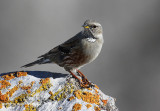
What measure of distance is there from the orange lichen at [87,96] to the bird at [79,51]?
1473mm

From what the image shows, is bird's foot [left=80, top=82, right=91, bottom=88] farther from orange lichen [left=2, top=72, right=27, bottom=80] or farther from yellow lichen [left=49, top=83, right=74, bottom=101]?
orange lichen [left=2, top=72, right=27, bottom=80]

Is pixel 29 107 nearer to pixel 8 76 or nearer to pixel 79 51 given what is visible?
pixel 8 76

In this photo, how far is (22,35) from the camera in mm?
20266

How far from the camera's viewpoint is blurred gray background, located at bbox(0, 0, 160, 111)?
18.7m

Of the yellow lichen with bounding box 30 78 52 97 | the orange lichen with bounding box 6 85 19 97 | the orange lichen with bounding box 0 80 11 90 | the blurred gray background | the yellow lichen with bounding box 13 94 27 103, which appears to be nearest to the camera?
the yellow lichen with bounding box 13 94 27 103

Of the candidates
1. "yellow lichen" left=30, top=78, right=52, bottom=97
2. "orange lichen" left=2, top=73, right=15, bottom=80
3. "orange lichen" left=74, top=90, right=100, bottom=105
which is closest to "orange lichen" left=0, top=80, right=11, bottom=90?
"orange lichen" left=2, top=73, right=15, bottom=80

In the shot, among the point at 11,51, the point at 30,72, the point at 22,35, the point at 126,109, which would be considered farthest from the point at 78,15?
the point at 30,72

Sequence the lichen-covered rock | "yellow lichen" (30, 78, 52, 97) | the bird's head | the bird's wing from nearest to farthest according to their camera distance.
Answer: the lichen-covered rock
"yellow lichen" (30, 78, 52, 97)
the bird's wing
the bird's head

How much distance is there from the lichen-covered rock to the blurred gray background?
29.3 ft

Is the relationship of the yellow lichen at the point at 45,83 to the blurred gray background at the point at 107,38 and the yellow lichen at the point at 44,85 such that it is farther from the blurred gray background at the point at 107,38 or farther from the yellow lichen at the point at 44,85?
the blurred gray background at the point at 107,38

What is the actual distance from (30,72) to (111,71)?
11.4m

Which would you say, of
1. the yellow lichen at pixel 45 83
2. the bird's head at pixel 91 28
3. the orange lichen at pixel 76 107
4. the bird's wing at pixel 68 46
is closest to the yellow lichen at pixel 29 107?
the yellow lichen at pixel 45 83

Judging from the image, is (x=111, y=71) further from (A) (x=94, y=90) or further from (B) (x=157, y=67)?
(A) (x=94, y=90)

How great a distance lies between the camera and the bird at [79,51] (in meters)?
9.88
